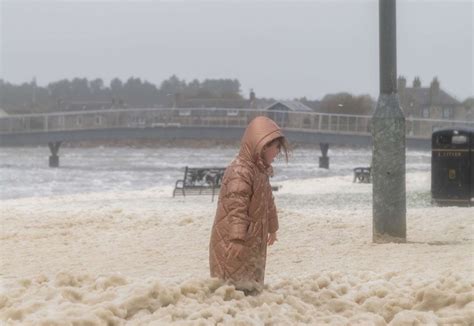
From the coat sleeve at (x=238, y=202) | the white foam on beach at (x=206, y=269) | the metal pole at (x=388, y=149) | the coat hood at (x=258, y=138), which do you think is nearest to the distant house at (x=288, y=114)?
the white foam on beach at (x=206, y=269)

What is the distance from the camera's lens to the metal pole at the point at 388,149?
11523mm

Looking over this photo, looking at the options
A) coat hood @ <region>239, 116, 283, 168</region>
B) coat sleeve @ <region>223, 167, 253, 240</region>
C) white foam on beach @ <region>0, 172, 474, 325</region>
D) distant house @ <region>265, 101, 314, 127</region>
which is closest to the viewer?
white foam on beach @ <region>0, 172, 474, 325</region>

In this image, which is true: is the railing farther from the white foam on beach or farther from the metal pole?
the metal pole

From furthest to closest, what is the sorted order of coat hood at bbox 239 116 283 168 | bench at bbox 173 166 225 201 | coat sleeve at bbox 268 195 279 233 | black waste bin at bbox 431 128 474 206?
bench at bbox 173 166 225 201, black waste bin at bbox 431 128 474 206, coat sleeve at bbox 268 195 279 233, coat hood at bbox 239 116 283 168

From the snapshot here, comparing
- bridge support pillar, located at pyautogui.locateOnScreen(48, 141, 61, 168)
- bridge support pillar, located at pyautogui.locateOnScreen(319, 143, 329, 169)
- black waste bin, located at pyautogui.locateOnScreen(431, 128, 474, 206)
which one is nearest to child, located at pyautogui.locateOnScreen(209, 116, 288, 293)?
black waste bin, located at pyautogui.locateOnScreen(431, 128, 474, 206)

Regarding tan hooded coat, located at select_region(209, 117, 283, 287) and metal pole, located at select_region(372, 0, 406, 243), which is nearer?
tan hooded coat, located at select_region(209, 117, 283, 287)

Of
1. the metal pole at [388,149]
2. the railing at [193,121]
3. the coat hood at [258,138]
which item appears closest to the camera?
the coat hood at [258,138]

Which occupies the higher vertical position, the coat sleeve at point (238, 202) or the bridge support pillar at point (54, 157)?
the coat sleeve at point (238, 202)

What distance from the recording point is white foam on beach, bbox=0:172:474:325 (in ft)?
20.5

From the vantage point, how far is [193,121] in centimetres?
6706

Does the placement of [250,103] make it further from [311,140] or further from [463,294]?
[463,294]

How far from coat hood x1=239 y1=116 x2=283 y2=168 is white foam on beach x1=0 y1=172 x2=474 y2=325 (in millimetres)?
904

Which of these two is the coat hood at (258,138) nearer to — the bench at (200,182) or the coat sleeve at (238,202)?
the coat sleeve at (238,202)

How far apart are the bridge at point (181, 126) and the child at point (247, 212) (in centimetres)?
4359
